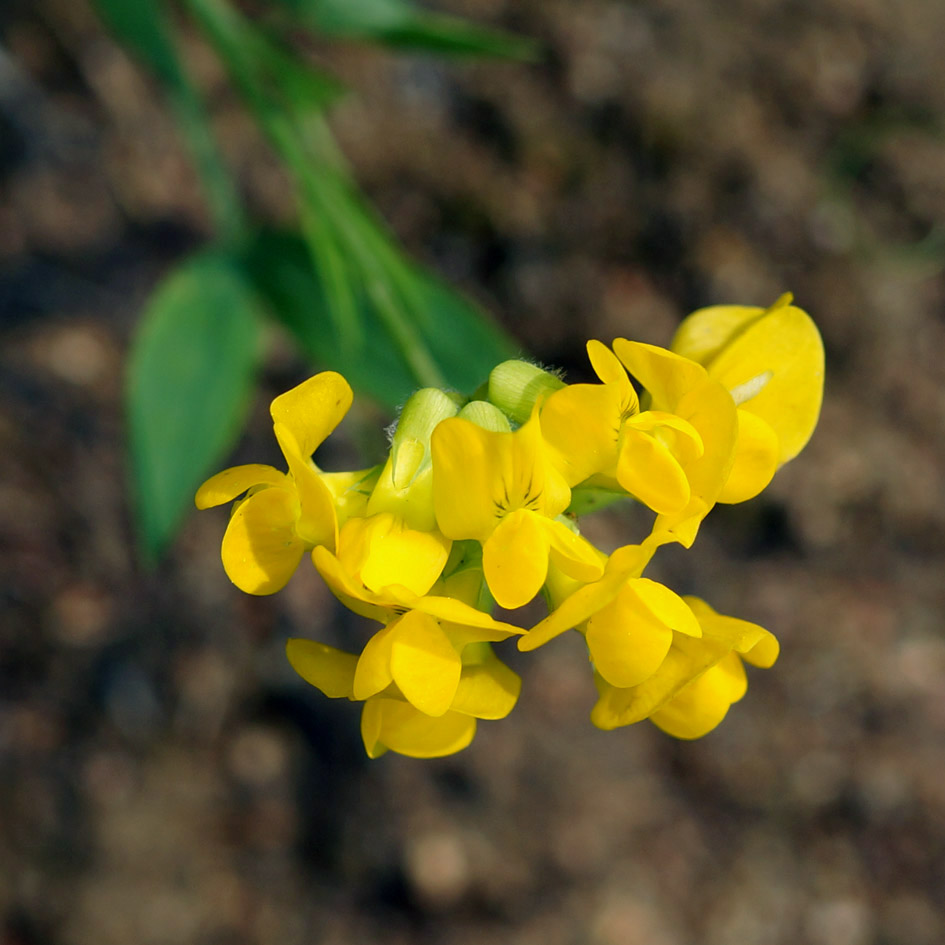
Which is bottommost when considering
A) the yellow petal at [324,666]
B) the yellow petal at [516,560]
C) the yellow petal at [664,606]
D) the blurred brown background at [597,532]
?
the blurred brown background at [597,532]

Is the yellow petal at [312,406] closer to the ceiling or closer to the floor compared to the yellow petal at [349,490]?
closer to the ceiling

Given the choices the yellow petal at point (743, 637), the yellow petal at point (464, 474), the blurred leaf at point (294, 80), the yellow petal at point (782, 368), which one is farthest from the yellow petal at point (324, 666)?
the blurred leaf at point (294, 80)

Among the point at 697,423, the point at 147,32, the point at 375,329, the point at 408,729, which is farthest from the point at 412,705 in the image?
the point at 147,32

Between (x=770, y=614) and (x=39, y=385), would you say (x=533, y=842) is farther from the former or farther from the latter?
(x=39, y=385)

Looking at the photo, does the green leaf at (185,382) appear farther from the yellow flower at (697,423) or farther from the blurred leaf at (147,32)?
the yellow flower at (697,423)

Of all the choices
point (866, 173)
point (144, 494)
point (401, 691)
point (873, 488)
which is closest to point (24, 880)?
point (144, 494)
